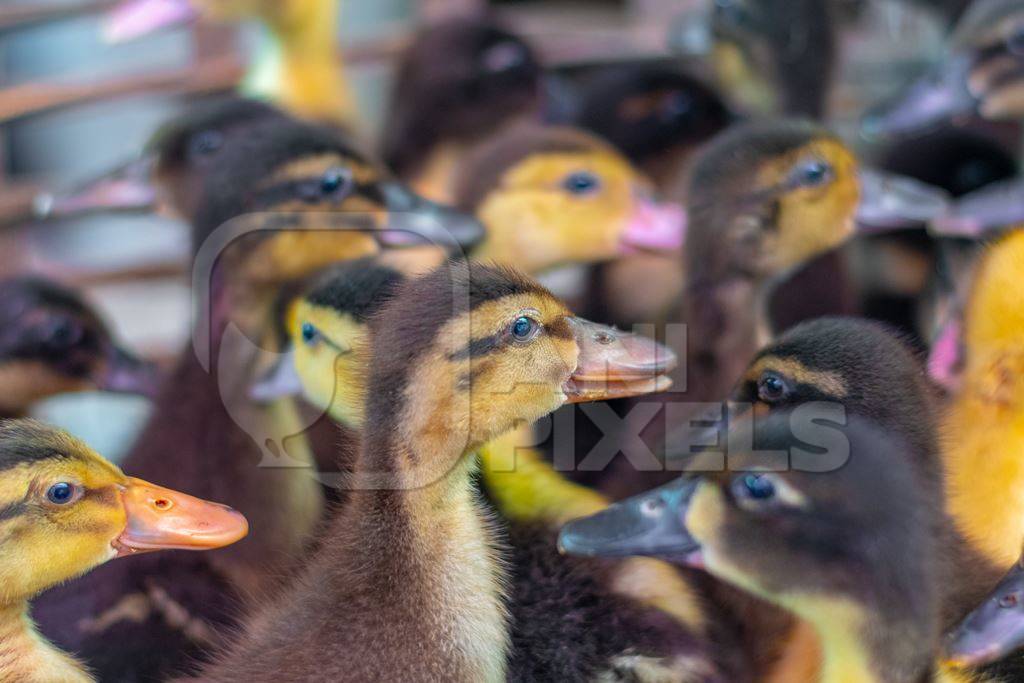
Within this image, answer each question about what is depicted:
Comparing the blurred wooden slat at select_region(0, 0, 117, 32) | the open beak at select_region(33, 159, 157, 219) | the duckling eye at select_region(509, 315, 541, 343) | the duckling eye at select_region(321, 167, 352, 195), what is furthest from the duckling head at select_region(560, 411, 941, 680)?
the blurred wooden slat at select_region(0, 0, 117, 32)

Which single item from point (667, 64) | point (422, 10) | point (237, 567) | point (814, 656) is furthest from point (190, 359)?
point (422, 10)

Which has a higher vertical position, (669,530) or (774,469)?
(774,469)

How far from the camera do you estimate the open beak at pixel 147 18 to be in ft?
13.5

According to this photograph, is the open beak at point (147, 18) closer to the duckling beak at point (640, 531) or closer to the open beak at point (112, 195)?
the open beak at point (112, 195)

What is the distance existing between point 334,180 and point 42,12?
80.9 inches

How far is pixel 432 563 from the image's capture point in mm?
2006

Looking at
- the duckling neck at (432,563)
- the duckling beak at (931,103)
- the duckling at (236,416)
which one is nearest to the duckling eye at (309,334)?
the duckling at (236,416)

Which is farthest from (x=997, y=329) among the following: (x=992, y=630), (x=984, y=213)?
(x=992, y=630)

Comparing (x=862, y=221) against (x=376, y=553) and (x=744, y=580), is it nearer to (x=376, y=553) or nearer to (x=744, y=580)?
(x=744, y=580)

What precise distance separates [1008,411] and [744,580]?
696 millimetres

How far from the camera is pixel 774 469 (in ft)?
6.59

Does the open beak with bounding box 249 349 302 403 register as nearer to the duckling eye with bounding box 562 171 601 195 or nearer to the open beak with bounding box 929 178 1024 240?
the duckling eye with bounding box 562 171 601 195

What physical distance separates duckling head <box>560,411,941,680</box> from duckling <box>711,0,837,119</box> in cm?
200

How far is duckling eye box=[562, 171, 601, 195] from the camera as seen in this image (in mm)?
3250
